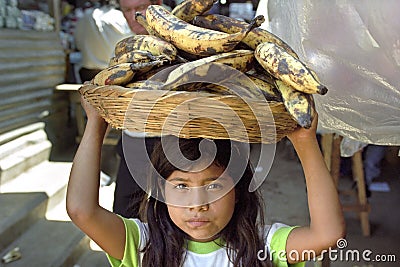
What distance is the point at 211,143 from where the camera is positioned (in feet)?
4.88

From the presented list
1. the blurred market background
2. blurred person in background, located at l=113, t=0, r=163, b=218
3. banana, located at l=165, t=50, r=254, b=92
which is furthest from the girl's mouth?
the blurred market background

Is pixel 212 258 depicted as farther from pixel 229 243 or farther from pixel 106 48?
pixel 106 48

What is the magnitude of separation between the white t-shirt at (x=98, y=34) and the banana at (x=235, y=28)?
606cm

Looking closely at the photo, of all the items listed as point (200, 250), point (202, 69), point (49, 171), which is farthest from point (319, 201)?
point (49, 171)

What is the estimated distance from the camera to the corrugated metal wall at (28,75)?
4527 millimetres

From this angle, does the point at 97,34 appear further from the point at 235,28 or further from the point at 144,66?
the point at 144,66

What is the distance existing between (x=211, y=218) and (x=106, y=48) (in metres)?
6.35

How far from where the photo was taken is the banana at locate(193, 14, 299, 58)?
4.27ft

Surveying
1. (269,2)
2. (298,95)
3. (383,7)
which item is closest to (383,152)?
(269,2)

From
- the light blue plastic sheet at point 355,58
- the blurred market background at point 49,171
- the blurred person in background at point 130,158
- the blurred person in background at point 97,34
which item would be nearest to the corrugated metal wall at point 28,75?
the blurred market background at point 49,171

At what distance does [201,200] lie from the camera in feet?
4.52

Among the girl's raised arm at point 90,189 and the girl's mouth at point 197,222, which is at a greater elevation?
the girl's raised arm at point 90,189

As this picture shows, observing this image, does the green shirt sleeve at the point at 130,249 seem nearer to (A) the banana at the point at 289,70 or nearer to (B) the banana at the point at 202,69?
(B) the banana at the point at 202,69

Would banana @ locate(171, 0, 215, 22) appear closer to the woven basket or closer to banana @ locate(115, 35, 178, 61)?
banana @ locate(115, 35, 178, 61)
